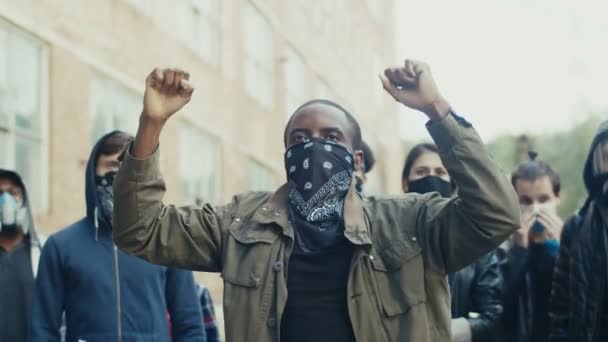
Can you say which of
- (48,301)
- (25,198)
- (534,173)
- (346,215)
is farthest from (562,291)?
(25,198)

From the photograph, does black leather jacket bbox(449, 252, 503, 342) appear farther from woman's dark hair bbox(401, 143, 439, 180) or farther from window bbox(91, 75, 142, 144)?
window bbox(91, 75, 142, 144)

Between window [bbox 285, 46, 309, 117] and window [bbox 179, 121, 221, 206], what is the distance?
5.39m

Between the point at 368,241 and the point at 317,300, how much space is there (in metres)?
0.28

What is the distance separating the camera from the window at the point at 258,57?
2206cm

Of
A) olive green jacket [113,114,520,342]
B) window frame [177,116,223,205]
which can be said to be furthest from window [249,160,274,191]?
A: olive green jacket [113,114,520,342]

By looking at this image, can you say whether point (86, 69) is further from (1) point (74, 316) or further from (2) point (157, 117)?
(2) point (157, 117)

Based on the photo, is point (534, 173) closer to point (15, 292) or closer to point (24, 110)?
point (15, 292)

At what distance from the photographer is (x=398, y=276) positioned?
12.8ft

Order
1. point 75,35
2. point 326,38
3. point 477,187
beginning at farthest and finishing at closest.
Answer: point 326,38
point 75,35
point 477,187

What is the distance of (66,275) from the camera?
19.0 ft

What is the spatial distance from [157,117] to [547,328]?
3439mm

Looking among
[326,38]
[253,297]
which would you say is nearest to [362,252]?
[253,297]

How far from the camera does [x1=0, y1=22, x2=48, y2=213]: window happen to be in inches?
467

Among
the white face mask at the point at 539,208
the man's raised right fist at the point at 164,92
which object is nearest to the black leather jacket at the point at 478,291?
the white face mask at the point at 539,208
